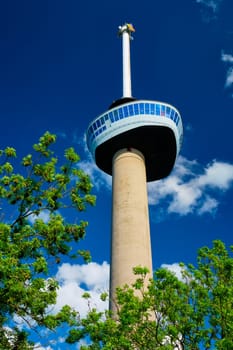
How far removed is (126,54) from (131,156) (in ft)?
65.1

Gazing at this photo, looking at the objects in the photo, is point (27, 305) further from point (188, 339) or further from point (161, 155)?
point (161, 155)

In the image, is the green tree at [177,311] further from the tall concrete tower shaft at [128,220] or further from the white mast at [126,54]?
the white mast at [126,54]

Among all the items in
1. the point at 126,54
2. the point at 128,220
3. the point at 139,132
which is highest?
the point at 126,54

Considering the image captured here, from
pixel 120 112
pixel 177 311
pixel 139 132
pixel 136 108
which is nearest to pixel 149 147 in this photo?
pixel 139 132

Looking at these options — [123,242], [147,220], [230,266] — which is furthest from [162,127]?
[230,266]

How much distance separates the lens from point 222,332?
596 inches

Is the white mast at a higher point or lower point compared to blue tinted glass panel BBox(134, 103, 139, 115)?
higher

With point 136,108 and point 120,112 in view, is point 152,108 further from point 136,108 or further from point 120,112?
point 120,112

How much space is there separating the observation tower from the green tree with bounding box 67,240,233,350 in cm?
2035

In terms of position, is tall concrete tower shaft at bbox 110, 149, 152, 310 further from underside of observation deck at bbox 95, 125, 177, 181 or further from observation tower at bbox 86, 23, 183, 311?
underside of observation deck at bbox 95, 125, 177, 181

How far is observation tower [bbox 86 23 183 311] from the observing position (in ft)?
130

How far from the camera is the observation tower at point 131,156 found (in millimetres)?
39562

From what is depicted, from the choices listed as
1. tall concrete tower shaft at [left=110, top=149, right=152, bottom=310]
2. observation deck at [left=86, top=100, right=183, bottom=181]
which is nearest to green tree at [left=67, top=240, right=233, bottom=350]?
tall concrete tower shaft at [left=110, top=149, right=152, bottom=310]

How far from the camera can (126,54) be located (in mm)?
59781
